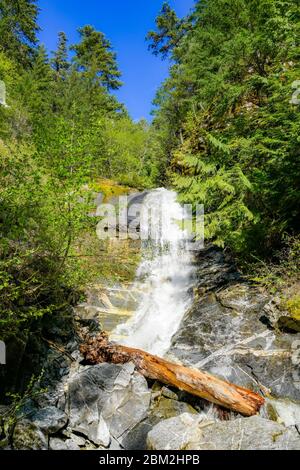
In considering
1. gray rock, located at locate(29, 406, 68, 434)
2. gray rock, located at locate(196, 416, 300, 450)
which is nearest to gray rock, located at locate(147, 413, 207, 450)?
gray rock, located at locate(196, 416, 300, 450)

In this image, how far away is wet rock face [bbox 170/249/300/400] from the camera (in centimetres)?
666

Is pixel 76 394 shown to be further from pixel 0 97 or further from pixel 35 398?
pixel 0 97

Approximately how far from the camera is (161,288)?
39.8 ft

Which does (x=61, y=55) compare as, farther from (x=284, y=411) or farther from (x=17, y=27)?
(x=284, y=411)

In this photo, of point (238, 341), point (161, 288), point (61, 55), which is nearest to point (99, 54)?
point (61, 55)

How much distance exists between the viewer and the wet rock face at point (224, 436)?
4.56 meters

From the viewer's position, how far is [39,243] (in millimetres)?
6328

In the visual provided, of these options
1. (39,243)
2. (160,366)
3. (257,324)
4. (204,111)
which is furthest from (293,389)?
(204,111)

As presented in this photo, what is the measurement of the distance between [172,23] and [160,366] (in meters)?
30.4

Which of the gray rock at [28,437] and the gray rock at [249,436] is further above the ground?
the gray rock at [249,436]

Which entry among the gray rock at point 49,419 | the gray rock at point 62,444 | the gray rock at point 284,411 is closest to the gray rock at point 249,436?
the gray rock at point 284,411

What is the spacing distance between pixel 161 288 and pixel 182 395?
5.81 m

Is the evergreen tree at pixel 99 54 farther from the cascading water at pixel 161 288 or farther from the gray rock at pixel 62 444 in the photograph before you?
the gray rock at pixel 62 444

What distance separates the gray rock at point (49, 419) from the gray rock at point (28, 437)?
11 centimetres
